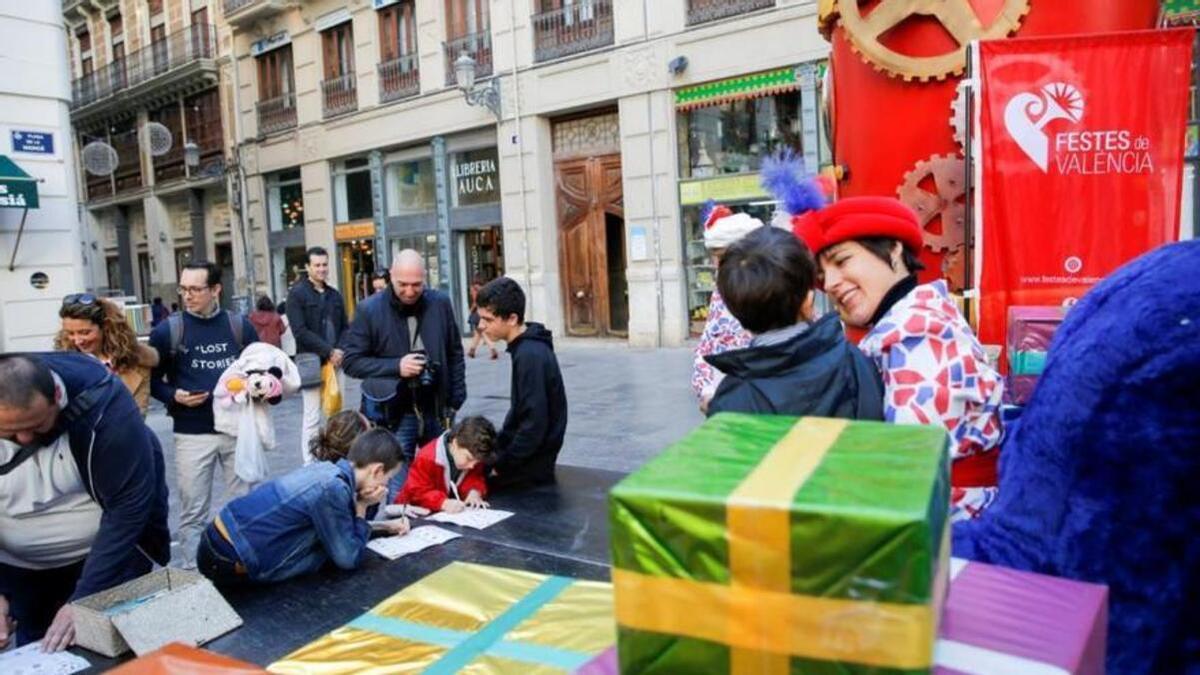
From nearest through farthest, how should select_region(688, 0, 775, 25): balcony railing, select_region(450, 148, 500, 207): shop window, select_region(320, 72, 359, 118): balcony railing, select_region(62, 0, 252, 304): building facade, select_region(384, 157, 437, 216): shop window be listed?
select_region(688, 0, 775, 25): balcony railing → select_region(450, 148, 500, 207): shop window → select_region(384, 157, 437, 216): shop window → select_region(320, 72, 359, 118): balcony railing → select_region(62, 0, 252, 304): building facade

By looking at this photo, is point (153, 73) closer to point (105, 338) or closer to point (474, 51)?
point (474, 51)

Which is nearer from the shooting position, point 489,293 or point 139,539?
point 139,539

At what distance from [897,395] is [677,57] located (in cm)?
1263

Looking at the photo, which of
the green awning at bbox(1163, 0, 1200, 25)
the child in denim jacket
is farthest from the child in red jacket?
the green awning at bbox(1163, 0, 1200, 25)

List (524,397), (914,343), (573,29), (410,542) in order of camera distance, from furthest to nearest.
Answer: (573,29)
(524,397)
(410,542)
(914,343)

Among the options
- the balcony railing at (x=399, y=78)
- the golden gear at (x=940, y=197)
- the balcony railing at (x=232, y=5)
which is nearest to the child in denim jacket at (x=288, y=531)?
the golden gear at (x=940, y=197)

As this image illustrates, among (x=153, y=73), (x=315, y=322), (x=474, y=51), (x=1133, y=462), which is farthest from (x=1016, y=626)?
(x=153, y=73)

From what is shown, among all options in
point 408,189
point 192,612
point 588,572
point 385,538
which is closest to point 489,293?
point 385,538

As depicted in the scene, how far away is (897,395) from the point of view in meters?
2.03

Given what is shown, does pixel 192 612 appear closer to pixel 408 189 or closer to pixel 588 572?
pixel 588 572

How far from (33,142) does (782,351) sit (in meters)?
10.2

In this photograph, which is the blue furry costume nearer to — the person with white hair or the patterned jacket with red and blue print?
the patterned jacket with red and blue print

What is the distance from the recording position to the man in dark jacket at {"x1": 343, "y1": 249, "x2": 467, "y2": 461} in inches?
192

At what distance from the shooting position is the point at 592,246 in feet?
51.5
